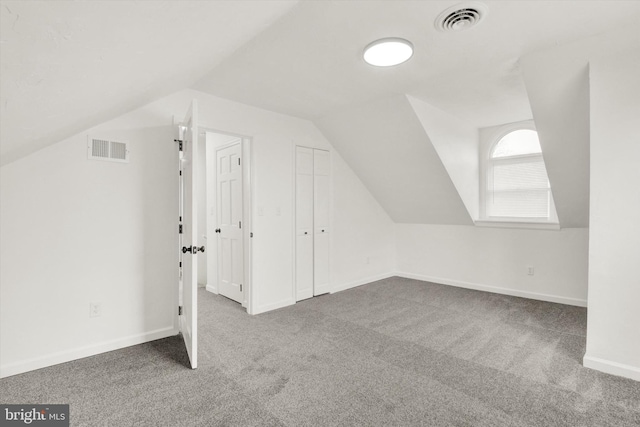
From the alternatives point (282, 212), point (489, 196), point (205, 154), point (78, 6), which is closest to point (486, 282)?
point (489, 196)

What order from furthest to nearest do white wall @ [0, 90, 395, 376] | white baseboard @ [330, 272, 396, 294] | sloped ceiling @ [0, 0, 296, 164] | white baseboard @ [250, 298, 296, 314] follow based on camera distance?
white baseboard @ [330, 272, 396, 294] → white baseboard @ [250, 298, 296, 314] → white wall @ [0, 90, 395, 376] → sloped ceiling @ [0, 0, 296, 164]

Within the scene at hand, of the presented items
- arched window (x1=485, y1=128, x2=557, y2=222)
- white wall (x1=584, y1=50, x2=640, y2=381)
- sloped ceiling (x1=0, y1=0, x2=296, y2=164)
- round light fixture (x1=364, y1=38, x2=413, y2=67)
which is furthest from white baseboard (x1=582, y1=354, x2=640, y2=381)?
sloped ceiling (x1=0, y1=0, x2=296, y2=164)

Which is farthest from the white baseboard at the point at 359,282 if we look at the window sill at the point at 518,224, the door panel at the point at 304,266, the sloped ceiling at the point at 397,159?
the window sill at the point at 518,224

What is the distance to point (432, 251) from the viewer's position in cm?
514

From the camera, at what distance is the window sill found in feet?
13.1

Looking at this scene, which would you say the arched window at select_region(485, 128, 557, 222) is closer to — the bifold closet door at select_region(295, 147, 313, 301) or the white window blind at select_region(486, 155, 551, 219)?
the white window blind at select_region(486, 155, 551, 219)

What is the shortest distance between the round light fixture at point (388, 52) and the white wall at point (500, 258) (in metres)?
3.09

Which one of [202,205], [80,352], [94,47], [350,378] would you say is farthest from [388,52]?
[202,205]

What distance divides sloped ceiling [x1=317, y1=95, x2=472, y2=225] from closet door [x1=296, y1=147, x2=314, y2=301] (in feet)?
1.84

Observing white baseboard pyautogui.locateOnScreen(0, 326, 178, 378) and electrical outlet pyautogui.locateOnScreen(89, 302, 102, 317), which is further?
electrical outlet pyautogui.locateOnScreen(89, 302, 102, 317)

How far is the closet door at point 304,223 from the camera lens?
4.11m

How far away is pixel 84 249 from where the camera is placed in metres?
2.58

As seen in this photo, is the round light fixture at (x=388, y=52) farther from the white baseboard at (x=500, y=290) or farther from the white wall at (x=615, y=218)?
the white baseboard at (x=500, y=290)

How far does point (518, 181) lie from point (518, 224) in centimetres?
63
